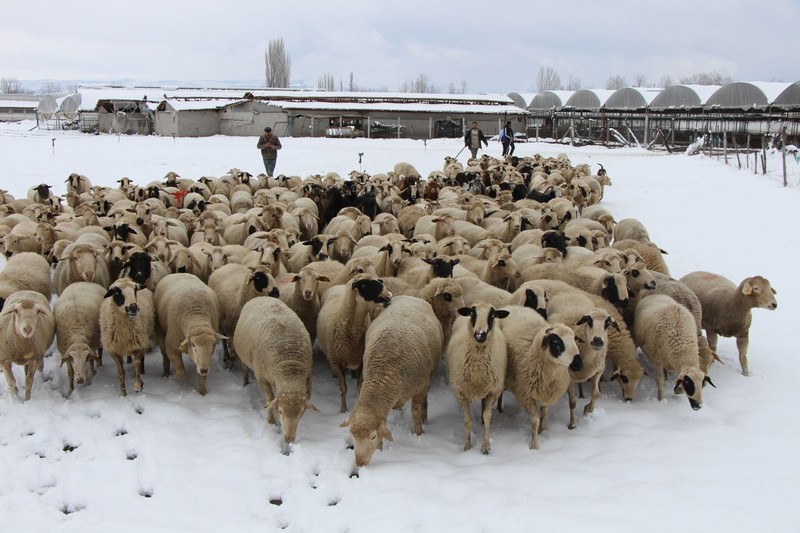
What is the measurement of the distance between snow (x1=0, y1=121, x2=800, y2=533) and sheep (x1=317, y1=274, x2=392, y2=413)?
0.43 meters

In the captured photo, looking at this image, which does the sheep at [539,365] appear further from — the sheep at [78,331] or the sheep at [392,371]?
the sheep at [78,331]

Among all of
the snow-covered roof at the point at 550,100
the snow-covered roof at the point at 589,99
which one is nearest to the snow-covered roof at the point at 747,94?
the snow-covered roof at the point at 589,99

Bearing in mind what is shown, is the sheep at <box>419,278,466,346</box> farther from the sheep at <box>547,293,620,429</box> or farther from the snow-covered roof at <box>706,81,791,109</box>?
the snow-covered roof at <box>706,81,791,109</box>

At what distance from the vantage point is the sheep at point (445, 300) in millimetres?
7656

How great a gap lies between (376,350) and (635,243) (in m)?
5.42

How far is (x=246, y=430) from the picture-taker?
662 cm

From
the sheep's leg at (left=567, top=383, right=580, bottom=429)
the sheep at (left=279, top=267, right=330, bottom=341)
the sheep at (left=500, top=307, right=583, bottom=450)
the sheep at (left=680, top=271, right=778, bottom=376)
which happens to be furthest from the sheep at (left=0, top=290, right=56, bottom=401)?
the sheep at (left=680, top=271, right=778, bottom=376)

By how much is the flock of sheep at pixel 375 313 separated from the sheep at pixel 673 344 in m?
0.02

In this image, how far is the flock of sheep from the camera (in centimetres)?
645

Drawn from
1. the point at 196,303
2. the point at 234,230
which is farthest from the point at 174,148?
the point at 196,303

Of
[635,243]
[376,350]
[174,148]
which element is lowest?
[376,350]

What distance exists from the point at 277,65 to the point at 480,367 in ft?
315

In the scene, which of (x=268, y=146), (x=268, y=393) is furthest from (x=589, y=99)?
(x=268, y=393)

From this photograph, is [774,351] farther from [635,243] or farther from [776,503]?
[776,503]
